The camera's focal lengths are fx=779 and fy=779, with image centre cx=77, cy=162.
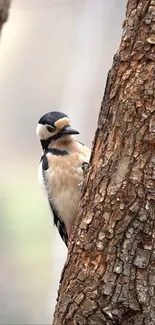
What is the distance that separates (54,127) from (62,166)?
156mm

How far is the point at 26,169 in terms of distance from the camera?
19.3 feet

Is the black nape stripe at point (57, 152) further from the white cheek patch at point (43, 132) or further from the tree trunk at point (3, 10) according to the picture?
the tree trunk at point (3, 10)

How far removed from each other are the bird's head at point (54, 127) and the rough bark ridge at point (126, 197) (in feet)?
2.77

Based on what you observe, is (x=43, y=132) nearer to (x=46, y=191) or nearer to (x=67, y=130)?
(x=67, y=130)

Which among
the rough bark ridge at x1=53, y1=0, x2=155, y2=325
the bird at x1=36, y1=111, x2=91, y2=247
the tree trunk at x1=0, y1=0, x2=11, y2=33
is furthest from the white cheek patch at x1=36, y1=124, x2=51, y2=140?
the tree trunk at x1=0, y1=0, x2=11, y2=33

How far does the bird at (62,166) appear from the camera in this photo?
9.48ft

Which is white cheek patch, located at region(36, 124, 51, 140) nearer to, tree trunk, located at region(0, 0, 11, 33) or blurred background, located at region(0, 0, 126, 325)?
tree trunk, located at region(0, 0, 11, 33)

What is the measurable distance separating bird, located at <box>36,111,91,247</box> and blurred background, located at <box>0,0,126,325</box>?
230cm

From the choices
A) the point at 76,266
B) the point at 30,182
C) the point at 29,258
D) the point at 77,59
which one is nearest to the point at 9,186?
the point at 30,182

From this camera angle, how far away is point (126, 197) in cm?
202

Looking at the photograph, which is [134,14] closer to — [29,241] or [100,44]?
[29,241]

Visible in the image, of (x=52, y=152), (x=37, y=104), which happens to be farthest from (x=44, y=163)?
(x=37, y=104)

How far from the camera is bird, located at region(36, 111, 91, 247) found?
2.89m

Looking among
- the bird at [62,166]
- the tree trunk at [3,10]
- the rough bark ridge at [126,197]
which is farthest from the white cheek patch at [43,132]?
the tree trunk at [3,10]
